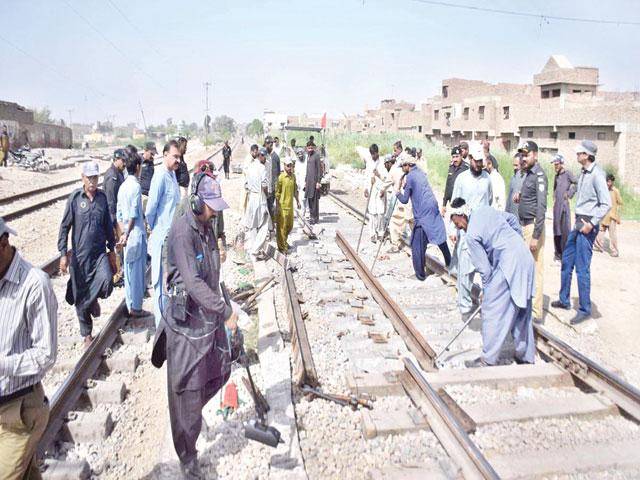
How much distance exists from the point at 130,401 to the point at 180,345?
1.84 metres

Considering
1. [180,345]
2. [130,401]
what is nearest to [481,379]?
[180,345]

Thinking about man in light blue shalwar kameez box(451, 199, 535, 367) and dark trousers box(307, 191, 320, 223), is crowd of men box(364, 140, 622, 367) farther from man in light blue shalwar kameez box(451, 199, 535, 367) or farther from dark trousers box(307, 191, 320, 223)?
dark trousers box(307, 191, 320, 223)

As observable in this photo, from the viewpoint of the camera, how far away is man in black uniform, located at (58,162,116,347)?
551 cm

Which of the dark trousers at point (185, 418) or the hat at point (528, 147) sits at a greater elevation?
the hat at point (528, 147)

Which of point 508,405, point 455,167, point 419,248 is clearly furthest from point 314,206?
point 508,405

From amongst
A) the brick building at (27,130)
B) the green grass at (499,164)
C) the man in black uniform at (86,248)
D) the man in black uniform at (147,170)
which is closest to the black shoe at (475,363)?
the man in black uniform at (86,248)

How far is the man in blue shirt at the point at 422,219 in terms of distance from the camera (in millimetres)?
7824

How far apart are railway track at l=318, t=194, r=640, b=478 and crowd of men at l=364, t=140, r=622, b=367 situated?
342mm

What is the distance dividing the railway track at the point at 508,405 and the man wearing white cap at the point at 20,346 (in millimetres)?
2356

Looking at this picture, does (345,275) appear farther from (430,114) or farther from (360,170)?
(430,114)

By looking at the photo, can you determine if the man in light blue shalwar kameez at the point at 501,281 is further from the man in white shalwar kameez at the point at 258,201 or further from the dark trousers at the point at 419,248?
the man in white shalwar kameez at the point at 258,201

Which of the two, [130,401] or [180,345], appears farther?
[130,401]

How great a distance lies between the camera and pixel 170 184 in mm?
5918

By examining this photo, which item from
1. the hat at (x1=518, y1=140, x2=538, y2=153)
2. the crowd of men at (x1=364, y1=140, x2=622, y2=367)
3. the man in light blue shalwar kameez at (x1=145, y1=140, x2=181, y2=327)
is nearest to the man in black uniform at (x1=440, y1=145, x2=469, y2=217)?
the crowd of men at (x1=364, y1=140, x2=622, y2=367)
